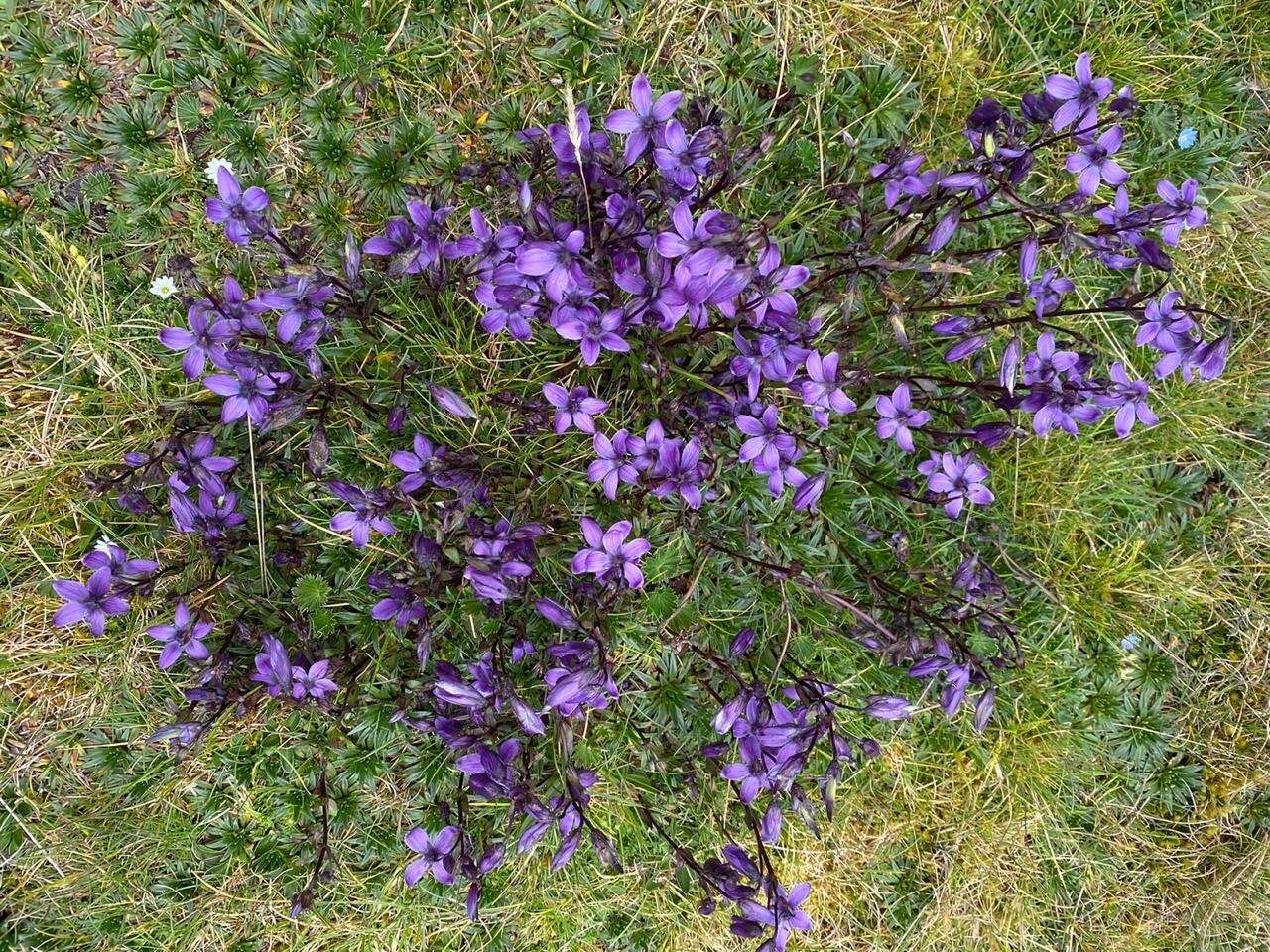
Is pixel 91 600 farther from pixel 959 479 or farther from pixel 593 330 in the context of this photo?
pixel 959 479

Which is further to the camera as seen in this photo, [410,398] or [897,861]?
[897,861]

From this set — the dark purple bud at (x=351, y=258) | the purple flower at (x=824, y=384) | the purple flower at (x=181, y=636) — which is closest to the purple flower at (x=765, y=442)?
the purple flower at (x=824, y=384)

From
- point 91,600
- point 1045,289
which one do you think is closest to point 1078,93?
point 1045,289

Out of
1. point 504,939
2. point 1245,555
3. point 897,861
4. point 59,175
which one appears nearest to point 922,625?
point 897,861

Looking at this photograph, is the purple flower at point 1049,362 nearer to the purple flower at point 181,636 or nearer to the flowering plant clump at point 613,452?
the flowering plant clump at point 613,452

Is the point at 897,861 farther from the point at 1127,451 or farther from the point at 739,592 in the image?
the point at 1127,451
